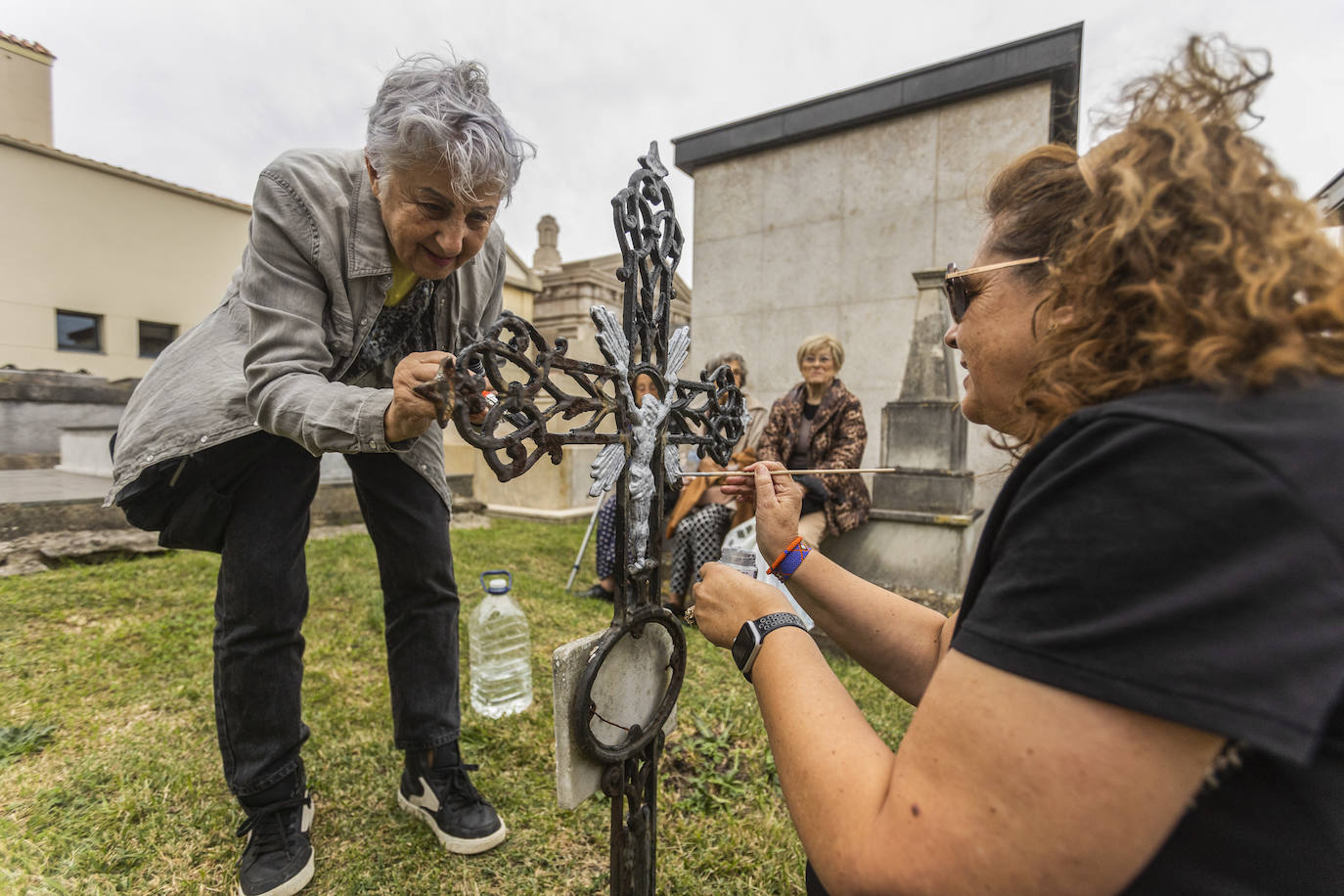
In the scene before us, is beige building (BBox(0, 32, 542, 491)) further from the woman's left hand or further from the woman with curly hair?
the woman with curly hair

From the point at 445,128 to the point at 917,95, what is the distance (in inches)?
279

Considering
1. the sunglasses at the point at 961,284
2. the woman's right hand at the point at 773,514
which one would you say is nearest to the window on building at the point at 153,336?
the woman's right hand at the point at 773,514

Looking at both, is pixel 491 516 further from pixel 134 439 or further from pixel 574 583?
pixel 134 439

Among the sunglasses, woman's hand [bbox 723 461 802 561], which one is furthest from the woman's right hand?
the sunglasses

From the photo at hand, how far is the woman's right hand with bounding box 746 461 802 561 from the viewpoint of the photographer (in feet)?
5.13

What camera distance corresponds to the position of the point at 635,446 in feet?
4.89

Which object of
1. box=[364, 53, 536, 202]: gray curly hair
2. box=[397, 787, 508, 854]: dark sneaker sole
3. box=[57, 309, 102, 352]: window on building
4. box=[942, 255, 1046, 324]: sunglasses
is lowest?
box=[397, 787, 508, 854]: dark sneaker sole

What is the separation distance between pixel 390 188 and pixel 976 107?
7099 mm

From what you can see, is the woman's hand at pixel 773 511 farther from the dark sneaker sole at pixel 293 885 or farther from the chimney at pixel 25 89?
the chimney at pixel 25 89

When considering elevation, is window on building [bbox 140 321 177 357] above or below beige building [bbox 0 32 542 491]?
below

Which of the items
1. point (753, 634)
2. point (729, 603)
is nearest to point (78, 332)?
point (729, 603)

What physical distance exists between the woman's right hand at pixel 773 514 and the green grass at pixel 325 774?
111 centimetres

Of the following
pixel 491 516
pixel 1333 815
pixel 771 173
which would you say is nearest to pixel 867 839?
pixel 1333 815

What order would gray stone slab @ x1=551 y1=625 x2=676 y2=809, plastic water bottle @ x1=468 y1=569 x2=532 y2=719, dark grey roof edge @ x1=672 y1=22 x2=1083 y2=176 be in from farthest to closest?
dark grey roof edge @ x1=672 y1=22 x2=1083 y2=176 < plastic water bottle @ x1=468 y1=569 x2=532 y2=719 < gray stone slab @ x1=551 y1=625 x2=676 y2=809
